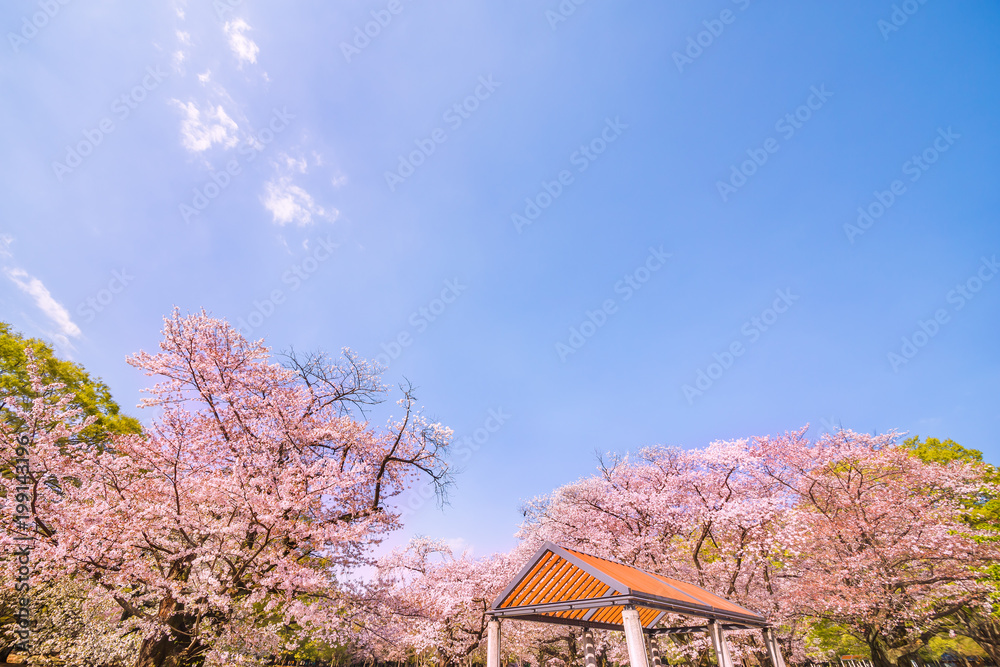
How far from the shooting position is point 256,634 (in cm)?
866

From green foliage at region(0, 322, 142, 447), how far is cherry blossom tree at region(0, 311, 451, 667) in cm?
808

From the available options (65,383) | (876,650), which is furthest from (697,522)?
(65,383)

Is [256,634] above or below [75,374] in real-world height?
below

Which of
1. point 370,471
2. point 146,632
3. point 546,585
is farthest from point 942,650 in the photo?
point 146,632

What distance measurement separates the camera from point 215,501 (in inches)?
376

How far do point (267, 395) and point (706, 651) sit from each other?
18.1 meters

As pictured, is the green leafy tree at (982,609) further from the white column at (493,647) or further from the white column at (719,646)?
the white column at (493,647)

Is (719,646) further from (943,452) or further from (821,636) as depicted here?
(943,452)

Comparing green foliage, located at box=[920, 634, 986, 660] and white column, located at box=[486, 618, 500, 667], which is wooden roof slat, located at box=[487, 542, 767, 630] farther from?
green foliage, located at box=[920, 634, 986, 660]

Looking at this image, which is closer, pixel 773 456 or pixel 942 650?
pixel 773 456

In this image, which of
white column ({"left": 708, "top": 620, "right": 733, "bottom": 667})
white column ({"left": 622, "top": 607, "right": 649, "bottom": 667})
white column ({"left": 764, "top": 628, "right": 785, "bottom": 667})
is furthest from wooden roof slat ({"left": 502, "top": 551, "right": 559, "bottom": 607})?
white column ({"left": 764, "top": 628, "right": 785, "bottom": 667})

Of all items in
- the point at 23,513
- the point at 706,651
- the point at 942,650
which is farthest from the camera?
the point at 942,650

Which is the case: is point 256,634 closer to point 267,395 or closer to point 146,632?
point 146,632

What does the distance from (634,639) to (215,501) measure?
962cm
